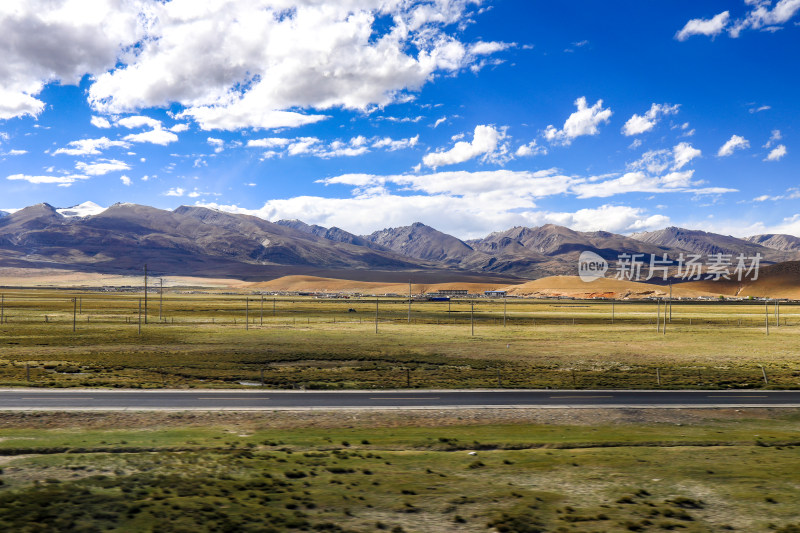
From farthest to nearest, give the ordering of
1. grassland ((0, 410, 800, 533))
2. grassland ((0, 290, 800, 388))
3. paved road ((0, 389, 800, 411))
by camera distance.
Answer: grassland ((0, 290, 800, 388))
paved road ((0, 389, 800, 411))
grassland ((0, 410, 800, 533))

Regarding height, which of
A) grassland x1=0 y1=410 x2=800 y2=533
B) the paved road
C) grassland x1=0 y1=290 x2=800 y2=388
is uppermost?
grassland x1=0 y1=410 x2=800 y2=533

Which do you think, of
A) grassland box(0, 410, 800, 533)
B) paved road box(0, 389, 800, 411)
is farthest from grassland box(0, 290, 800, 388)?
grassland box(0, 410, 800, 533)

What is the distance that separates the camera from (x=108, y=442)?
29422 mm

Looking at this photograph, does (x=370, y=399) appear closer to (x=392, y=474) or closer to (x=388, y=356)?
(x=392, y=474)

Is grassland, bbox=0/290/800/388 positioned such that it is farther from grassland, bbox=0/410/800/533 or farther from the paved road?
grassland, bbox=0/410/800/533

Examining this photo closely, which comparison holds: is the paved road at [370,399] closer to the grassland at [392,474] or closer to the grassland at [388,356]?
the grassland at [388,356]

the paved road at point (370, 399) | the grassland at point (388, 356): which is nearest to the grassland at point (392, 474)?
the paved road at point (370, 399)

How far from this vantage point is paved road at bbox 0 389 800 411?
133ft

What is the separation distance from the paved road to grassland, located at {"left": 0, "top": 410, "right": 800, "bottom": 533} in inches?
174

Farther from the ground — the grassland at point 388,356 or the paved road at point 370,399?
the paved road at point 370,399

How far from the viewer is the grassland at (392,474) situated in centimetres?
1962

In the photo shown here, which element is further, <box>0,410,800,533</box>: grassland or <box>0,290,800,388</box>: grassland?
<box>0,290,800,388</box>: grassland

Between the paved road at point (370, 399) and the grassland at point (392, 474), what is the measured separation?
4422 millimetres

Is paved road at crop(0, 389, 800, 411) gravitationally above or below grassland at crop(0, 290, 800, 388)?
above
